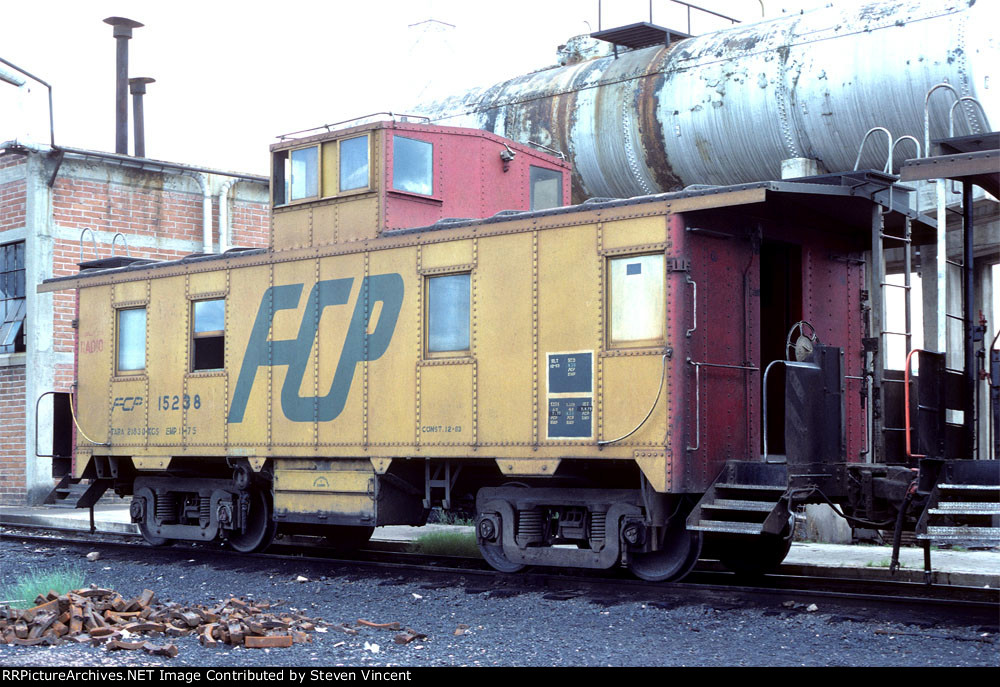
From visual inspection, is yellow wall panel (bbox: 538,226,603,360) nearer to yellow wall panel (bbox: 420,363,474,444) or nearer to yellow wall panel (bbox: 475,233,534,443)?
yellow wall panel (bbox: 475,233,534,443)

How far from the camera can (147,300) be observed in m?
14.9

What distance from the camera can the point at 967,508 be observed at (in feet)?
28.3

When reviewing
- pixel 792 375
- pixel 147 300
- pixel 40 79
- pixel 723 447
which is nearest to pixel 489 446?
pixel 723 447

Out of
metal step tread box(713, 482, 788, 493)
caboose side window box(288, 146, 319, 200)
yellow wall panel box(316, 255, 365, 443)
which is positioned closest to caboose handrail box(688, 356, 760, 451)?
metal step tread box(713, 482, 788, 493)

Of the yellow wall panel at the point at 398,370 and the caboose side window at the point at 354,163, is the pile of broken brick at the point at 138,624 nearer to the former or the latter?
the yellow wall panel at the point at 398,370

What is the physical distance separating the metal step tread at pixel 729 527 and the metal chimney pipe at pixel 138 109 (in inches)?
745

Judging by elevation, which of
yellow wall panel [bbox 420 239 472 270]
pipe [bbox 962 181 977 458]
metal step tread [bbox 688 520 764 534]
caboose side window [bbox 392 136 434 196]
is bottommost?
metal step tread [bbox 688 520 764 534]

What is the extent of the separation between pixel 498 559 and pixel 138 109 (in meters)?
17.8

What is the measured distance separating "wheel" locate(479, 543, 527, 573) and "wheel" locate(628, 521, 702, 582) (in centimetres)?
122

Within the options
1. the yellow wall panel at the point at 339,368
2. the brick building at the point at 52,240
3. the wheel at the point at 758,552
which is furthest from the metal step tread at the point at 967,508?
the brick building at the point at 52,240

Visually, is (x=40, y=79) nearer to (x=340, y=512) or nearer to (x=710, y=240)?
(x=340, y=512)

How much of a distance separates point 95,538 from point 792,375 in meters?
10.7

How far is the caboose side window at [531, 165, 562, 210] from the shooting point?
1431cm

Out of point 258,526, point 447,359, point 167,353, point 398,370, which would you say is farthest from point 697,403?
point 167,353
